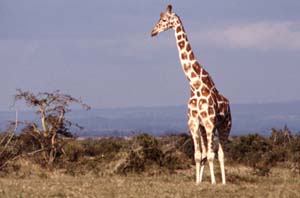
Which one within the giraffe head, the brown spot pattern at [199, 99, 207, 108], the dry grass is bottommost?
the dry grass

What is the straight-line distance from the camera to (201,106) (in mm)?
15672

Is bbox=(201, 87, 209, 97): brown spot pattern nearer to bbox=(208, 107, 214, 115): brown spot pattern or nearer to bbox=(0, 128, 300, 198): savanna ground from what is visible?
bbox=(208, 107, 214, 115): brown spot pattern

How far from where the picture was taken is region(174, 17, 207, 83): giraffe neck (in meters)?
16.2

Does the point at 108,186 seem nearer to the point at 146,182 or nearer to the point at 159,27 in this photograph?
the point at 146,182

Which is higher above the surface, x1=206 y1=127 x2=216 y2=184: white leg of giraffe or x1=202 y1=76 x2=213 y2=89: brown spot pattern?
x1=202 y1=76 x2=213 y2=89: brown spot pattern

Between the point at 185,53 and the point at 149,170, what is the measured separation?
14.3 feet

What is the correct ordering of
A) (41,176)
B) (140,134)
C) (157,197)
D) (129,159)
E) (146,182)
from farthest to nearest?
1. (140,134)
2. (129,159)
3. (41,176)
4. (146,182)
5. (157,197)

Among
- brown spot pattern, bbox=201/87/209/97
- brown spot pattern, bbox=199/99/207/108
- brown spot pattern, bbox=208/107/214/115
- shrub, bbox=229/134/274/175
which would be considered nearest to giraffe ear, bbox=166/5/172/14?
brown spot pattern, bbox=201/87/209/97

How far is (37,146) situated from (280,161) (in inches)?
252

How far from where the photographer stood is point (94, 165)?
21.1 m

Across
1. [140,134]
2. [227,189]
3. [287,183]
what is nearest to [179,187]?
[227,189]

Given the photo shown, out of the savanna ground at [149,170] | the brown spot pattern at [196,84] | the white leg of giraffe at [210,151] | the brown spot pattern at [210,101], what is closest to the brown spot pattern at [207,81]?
the brown spot pattern at [196,84]

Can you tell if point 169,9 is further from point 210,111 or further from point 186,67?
point 210,111

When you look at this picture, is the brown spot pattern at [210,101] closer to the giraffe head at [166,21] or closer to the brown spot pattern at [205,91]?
the brown spot pattern at [205,91]
